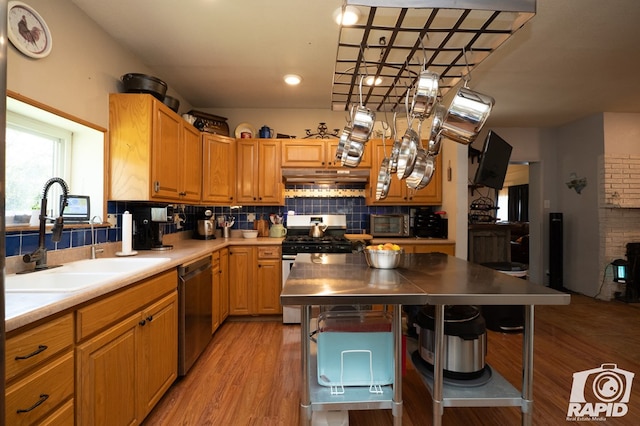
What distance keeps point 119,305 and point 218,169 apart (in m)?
2.32

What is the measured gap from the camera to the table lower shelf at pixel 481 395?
148cm

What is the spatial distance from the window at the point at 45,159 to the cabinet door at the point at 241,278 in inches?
55.4

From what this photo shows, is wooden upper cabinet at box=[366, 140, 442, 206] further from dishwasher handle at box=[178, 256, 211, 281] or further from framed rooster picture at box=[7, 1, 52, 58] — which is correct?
framed rooster picture at box=[7, 1, 52, 58]

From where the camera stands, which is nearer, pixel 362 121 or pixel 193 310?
pixel 362 121

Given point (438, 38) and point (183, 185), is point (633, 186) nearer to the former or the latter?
point (438, 38)

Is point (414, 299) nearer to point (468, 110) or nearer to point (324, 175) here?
point (468, 110)

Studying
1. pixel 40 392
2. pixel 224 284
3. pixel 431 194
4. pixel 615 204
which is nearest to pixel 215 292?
pixel 224 284

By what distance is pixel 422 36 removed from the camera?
1.38 meters

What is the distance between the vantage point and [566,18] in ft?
7.34

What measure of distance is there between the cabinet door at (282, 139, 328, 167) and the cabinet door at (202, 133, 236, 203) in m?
0.63

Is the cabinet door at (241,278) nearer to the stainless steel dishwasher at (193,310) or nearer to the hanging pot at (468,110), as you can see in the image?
the stainless steel dishwasher at (193,310)

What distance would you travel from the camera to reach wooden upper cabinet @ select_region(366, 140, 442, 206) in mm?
3875

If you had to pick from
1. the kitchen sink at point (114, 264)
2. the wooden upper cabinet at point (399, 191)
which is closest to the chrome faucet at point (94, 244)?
the kitchen sink at point (114, 264)

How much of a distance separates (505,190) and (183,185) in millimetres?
8445
